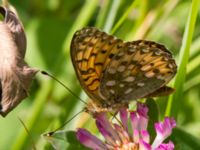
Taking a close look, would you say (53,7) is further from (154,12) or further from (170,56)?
(170,56)

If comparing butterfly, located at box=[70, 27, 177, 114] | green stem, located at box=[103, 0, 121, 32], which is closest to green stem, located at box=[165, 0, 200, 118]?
butterfly, located at box=[70, 27, 177, 114]

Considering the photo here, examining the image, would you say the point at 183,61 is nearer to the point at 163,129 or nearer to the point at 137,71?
the point at 137,71

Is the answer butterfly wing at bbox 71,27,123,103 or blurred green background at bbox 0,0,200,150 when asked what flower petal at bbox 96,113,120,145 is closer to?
butterfly wing at bbox 71,27,123,103

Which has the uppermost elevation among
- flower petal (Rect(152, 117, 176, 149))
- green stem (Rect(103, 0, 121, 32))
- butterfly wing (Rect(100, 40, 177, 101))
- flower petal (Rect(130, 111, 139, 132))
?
green stem (Rect(103, 0, 121, 32))

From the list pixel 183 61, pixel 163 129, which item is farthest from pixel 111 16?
pixel 163 129

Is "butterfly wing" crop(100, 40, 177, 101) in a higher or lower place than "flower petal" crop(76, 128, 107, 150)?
higher

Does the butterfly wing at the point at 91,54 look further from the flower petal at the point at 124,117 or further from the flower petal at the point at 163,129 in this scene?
the flower petal at the point at 163,129

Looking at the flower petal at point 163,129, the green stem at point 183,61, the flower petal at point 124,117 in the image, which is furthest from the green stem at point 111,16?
the flower petal at point 163,129
